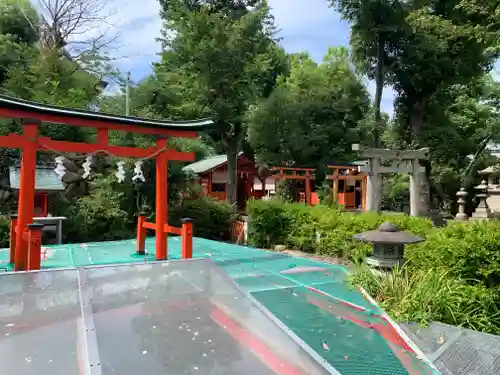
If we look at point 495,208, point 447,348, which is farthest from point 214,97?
point 447,348

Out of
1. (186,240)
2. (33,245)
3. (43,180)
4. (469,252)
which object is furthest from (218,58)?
(469,252)

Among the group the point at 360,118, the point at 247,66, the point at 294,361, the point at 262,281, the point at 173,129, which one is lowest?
the point at 262,281

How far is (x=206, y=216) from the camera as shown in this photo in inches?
613

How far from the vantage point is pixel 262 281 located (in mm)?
7590

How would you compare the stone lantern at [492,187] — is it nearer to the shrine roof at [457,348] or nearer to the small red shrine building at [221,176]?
the small red shrine building at [221,176]

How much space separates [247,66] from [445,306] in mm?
15384

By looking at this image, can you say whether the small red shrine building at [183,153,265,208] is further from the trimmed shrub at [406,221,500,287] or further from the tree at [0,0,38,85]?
the trimmed shrub at [406,221,500,287]

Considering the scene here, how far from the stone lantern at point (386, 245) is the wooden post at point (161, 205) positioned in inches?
A: 192

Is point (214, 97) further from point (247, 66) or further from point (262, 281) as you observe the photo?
point (262, 281)

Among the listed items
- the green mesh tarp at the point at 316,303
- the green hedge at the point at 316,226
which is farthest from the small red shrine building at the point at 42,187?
the green hedge at the point at 316,226

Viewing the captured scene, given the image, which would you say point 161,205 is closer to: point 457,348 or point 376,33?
point 457,348

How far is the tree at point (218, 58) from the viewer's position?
17.8 m

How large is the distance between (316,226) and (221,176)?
1367 centimetres

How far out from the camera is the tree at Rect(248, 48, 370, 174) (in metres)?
19.8
